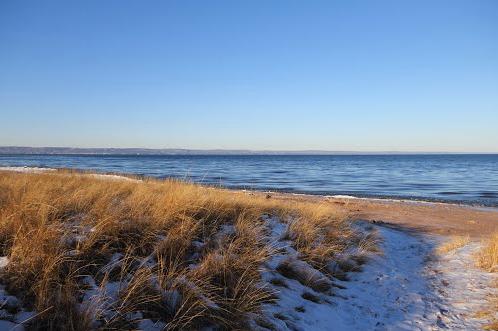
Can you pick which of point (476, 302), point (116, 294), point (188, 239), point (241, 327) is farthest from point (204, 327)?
point (476, 302)

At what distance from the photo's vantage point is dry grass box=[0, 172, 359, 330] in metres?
4.09

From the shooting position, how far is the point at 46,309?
3645 millimetres

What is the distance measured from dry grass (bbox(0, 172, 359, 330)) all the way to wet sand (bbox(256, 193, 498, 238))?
7.19 metres

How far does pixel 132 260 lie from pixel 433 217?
48.6 ft

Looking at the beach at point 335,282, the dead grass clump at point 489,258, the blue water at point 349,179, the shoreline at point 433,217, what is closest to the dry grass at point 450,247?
the beach at point 335,282

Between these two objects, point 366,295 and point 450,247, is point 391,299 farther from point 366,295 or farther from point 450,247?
point 450,247

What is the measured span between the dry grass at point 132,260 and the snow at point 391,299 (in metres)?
0.41

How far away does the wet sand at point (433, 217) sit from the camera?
46.2ft

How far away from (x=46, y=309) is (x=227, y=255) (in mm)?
2499

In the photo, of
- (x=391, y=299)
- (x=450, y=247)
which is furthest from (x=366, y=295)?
(x=450, y=247)

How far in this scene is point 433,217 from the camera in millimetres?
17000

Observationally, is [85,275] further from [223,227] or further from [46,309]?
[223,227]

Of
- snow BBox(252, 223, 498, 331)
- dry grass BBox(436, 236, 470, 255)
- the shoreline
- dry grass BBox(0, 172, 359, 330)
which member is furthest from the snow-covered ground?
the shoreline

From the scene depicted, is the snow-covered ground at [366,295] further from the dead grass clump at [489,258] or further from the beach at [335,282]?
the dead grass clump at [489,258]
